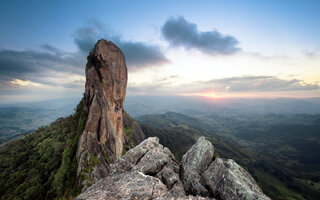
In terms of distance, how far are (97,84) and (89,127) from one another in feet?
41.6

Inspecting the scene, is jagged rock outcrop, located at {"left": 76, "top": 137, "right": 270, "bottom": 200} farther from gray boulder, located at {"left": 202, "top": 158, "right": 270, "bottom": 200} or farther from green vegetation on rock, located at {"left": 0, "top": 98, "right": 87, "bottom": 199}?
green vegetation on rock, located at {"left": 0, "top": 98, "right": 87, "bottom": 199}

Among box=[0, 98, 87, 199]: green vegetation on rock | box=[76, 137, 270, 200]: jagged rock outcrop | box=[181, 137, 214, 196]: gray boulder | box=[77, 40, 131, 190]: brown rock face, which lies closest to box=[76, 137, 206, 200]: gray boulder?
box=[76, 137, 270, 200]: jagged rock outcrop

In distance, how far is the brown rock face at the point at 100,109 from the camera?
2863 cm

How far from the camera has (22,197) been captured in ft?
83.8

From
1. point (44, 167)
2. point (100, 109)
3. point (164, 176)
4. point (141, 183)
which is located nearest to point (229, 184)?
point (164, 176)

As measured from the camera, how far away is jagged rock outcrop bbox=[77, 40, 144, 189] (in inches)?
1124

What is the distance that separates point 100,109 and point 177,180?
99.9 feet

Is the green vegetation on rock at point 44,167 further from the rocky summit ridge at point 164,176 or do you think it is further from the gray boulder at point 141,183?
the gray boulder at point 141,183

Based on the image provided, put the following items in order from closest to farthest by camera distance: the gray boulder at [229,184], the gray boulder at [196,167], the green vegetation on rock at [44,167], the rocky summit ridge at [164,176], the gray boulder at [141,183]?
the gray boulder at [229,184], the gray boulder at [141,183], the rocky summit ridge at [164,176], the gray boulder at [196,167], the green vegetation on rock at [44,167]

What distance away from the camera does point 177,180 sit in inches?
434

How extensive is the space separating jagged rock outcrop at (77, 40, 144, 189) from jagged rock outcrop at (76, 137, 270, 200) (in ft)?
65.2

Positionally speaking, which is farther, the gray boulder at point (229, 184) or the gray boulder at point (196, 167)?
the gray boulder at point (196, 167)

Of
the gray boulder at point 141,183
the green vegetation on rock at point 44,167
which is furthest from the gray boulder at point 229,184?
the green vegetation on rock at point 44,167

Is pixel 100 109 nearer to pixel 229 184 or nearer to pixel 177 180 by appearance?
pixel 177 180
